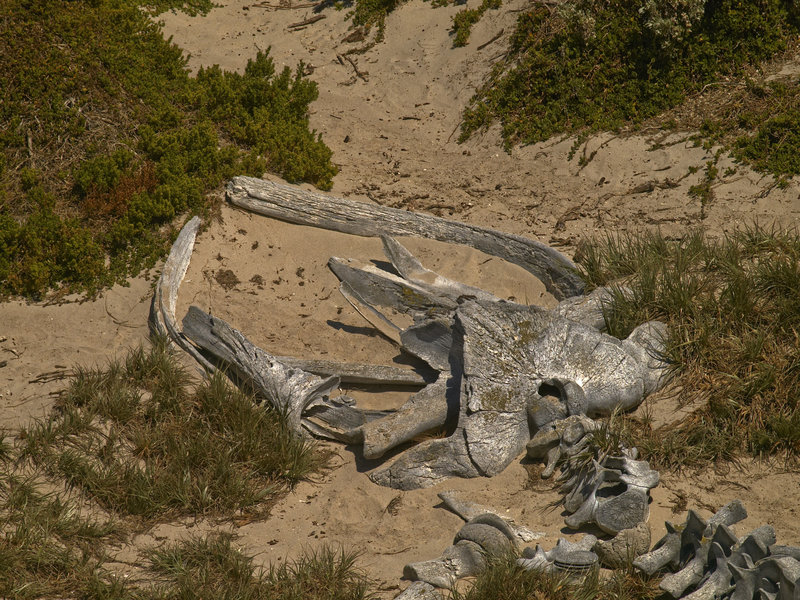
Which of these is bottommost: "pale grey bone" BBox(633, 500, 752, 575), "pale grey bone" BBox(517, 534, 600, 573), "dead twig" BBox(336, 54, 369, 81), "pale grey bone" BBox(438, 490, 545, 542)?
"pale grey bone" BBox(438, 490, 545, 542)

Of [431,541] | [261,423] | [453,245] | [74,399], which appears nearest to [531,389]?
[431,541]

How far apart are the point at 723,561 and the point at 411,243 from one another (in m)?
4.21

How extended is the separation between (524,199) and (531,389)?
350 cm

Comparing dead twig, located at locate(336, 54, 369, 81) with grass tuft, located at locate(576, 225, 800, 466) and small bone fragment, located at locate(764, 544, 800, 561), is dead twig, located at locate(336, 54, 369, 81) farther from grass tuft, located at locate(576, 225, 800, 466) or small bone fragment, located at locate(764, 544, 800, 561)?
small bone fragment, located at locate(764, 544, 800, 561)

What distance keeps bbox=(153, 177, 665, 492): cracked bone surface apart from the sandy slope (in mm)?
204

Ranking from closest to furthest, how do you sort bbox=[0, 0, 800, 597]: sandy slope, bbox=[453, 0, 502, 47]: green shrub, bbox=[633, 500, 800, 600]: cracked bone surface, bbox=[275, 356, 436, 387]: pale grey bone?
bbox=[633, 500, 800, 600]: cracked bone surface, bbox=[0, 0, 800, 597]: sandy slope, bbox=[275, 356, 436, 387]: pale grey bone, bbox=[453, 0, 502, 47]: green shrub

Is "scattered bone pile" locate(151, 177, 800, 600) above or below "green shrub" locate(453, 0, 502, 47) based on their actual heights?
below

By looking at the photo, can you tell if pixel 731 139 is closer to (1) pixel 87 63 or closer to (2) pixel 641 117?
(2) pixel 641 117

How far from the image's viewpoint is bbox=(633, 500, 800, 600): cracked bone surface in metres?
3.23

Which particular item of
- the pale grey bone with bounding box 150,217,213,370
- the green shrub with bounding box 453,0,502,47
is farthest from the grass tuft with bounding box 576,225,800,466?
the green shrub with bounding box 453,0,502,47

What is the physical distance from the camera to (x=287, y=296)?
6707mm

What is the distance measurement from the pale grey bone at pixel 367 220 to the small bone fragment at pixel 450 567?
3.10m

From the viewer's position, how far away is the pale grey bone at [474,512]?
409cm

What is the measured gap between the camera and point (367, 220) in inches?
283
